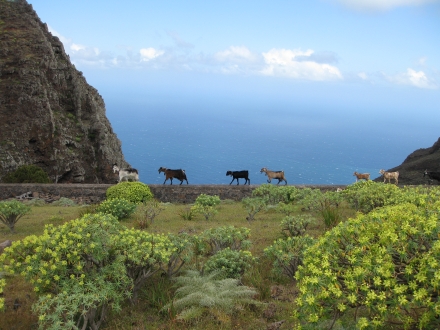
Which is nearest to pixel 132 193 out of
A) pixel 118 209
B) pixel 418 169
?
pixel 118 209

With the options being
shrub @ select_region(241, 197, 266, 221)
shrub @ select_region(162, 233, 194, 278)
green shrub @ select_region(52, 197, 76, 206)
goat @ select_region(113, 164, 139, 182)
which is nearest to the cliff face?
goat @ select_region(113, 164, 139, 182)

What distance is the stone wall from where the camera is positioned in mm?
22750

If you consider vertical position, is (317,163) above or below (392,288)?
above

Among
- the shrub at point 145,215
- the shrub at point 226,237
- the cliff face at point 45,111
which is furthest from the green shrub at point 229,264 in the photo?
→ the cliff face at point 45,111

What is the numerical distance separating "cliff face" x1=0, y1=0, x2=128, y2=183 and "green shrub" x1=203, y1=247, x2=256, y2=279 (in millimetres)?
27958

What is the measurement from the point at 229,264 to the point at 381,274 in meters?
4.20

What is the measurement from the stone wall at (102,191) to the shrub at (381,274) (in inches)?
677

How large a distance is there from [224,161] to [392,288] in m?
147

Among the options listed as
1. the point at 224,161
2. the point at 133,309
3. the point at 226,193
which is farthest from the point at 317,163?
the point at 133,309

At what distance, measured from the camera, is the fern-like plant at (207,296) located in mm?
7000

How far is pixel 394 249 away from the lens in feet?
16.2

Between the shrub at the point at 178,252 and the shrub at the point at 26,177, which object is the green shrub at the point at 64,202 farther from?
the shrub at the point at 178,252

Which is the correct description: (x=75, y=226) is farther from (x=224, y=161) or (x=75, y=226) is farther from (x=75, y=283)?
(x=224, y=161)

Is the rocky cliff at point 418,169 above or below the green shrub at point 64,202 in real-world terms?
above
